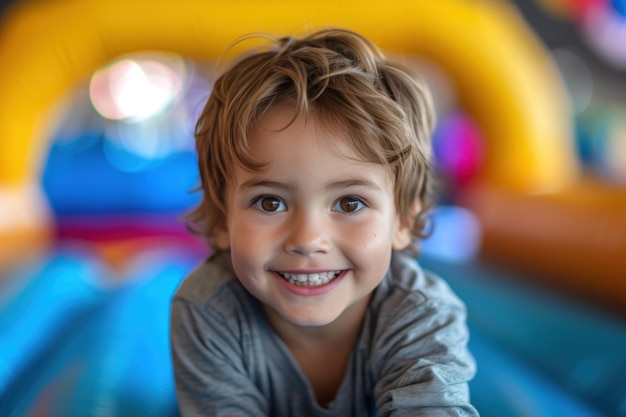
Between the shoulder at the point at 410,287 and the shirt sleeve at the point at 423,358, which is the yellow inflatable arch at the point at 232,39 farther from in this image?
the shirt sleeve at the point at 423,358

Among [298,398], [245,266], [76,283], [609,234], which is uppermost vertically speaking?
[76,283]

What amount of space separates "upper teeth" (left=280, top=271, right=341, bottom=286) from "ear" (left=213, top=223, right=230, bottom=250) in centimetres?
19

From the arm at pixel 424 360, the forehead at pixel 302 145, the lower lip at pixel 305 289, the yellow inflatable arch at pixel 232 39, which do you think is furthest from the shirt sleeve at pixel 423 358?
the yellow inflatable arch at pixel 232 39

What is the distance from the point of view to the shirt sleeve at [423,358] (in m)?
0.80

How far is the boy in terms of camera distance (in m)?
0.81

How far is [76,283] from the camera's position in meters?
1.84

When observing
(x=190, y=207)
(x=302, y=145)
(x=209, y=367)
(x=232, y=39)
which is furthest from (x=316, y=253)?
(x=190, y=207)

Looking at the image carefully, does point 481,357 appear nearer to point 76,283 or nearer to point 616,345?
point 616,345

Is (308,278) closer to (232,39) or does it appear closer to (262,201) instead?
(262,201)

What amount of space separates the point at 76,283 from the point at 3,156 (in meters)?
0.78

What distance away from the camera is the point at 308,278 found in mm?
849

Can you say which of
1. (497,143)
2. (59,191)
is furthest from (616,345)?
(59,191)

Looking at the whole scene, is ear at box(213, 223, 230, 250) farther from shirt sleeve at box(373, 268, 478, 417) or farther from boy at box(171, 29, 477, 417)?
shirt sleeve at box(373, 268, 478, 417)

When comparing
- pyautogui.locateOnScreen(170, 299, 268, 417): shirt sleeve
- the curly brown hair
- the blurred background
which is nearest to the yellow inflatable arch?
the blurred background
